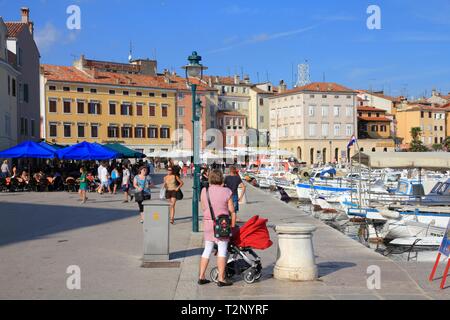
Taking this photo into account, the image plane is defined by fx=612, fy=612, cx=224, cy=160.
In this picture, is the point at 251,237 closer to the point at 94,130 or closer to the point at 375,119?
the point at 94,130

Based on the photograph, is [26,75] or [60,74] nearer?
[26,75]

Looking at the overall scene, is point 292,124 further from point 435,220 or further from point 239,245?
point 239,245

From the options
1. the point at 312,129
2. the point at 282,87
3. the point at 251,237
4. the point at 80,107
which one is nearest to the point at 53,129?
the point at 80,107

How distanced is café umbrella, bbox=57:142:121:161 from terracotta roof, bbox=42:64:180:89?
1858 inches

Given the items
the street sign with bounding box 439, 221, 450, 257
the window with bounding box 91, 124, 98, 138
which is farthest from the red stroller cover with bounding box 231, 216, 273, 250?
the window with bounding box 91, 124, 98, 138

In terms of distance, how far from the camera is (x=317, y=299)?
334 inches

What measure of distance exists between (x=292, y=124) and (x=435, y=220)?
267 feet

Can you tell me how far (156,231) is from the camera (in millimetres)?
11461

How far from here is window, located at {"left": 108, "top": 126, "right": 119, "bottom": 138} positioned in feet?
272

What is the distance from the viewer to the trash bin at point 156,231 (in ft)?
37.0

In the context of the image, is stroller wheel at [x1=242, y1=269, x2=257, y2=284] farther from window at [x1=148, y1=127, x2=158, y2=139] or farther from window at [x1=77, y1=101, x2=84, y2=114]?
window at [x1=148, y1=127, x2=158, y2=139]

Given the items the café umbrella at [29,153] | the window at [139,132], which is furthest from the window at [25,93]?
the window at [139,132]

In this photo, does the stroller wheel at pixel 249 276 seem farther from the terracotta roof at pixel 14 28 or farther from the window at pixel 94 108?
the window at pixel 94 108
